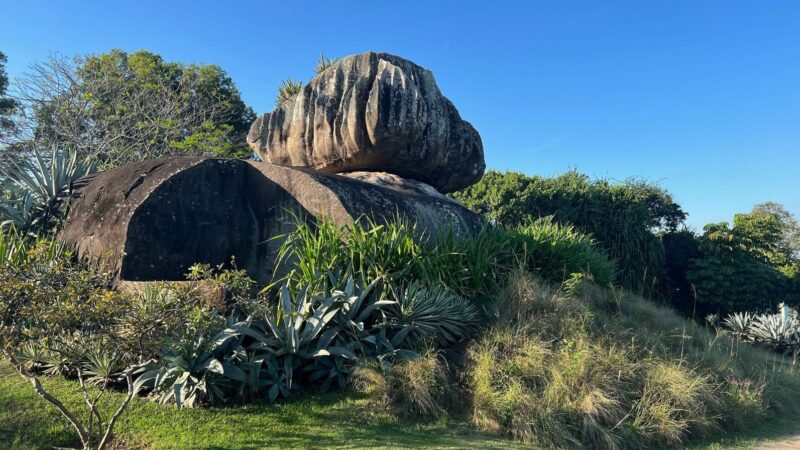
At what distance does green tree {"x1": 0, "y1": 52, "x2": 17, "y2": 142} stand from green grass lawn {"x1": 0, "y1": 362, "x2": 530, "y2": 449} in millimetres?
19954

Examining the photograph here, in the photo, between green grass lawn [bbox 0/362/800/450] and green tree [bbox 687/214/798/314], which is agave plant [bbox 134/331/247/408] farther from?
green tree [bbox 687/214/798/314]

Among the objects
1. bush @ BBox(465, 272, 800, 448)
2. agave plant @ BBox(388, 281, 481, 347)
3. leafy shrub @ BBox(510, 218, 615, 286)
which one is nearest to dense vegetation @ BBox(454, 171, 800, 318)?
leafy shrub @ BBox(510, 218, 615, 286)

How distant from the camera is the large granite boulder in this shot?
9.97m

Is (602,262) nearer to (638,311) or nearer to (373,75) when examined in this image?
(638,311)

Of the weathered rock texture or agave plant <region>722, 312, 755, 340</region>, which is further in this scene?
agave plant <region>722, 312, 755, 340</region>

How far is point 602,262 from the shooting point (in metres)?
10.2

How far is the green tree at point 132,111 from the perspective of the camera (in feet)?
62.4

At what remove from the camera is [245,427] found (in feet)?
15.8

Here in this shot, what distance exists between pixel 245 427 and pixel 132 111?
19.0 m

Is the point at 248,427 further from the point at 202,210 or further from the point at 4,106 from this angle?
the point at 4,106

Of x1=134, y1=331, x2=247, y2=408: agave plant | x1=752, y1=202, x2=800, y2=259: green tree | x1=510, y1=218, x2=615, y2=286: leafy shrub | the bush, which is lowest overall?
x1=134, y1=331, x2=247, y2=408: agave plant

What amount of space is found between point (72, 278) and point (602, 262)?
865cm

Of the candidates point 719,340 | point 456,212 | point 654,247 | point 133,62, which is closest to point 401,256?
point 456,212

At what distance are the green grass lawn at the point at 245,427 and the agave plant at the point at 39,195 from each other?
13.7ft
